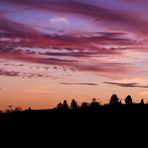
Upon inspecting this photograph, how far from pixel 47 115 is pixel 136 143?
1103 centimetres

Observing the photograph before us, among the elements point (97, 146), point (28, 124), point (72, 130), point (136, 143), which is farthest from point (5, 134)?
point (136, 143)

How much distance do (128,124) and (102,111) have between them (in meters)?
4.86

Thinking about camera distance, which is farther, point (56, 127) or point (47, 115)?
point (47, 115)

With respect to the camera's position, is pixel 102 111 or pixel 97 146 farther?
pixel 102 111

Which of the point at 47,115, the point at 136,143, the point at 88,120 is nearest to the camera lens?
the point at 136,143

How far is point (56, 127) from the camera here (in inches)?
1511

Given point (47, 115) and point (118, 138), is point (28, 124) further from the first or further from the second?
point (118, 138)

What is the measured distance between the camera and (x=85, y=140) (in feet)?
116

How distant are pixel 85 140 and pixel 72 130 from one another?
8.50ft

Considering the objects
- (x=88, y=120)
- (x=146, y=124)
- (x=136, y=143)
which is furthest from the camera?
(x=88, y=120)

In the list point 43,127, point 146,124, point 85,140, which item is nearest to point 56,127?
point 43,127

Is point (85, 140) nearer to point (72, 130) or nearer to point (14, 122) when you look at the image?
point (72, 130)

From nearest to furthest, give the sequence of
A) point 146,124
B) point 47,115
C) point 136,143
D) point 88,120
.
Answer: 1. point 136,143
2. point 146,124
3. point 88,120
4. point 47,115

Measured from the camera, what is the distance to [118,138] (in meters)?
34.8
